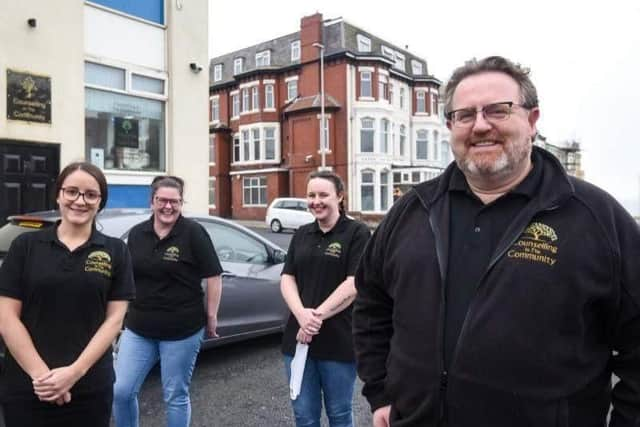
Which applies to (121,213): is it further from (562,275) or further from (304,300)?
(562,275)

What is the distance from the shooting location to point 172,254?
3.33m

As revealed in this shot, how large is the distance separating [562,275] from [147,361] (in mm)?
2602

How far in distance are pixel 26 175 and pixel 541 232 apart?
867 cm

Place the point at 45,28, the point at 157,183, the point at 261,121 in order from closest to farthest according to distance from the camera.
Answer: the point at 157,183 → the point at 45,28 → the point at 261,121

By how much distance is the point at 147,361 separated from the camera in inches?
127

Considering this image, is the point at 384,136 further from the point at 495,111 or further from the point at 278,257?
the point at 495,111

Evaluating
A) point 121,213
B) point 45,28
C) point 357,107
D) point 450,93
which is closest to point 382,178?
point 357,107

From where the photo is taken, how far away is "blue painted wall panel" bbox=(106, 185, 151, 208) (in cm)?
960

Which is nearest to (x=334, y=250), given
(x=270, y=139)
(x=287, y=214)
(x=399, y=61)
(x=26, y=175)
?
(x=26, y=175)

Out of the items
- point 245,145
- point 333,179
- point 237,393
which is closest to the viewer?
point 333,179

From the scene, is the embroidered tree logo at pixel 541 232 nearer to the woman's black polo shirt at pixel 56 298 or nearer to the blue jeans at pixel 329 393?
the blue jeans at pixel 329 393

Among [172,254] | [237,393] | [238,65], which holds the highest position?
[238,65]

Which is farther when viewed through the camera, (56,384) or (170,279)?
(170,279)

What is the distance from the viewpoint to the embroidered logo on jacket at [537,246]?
1664 millimetres
